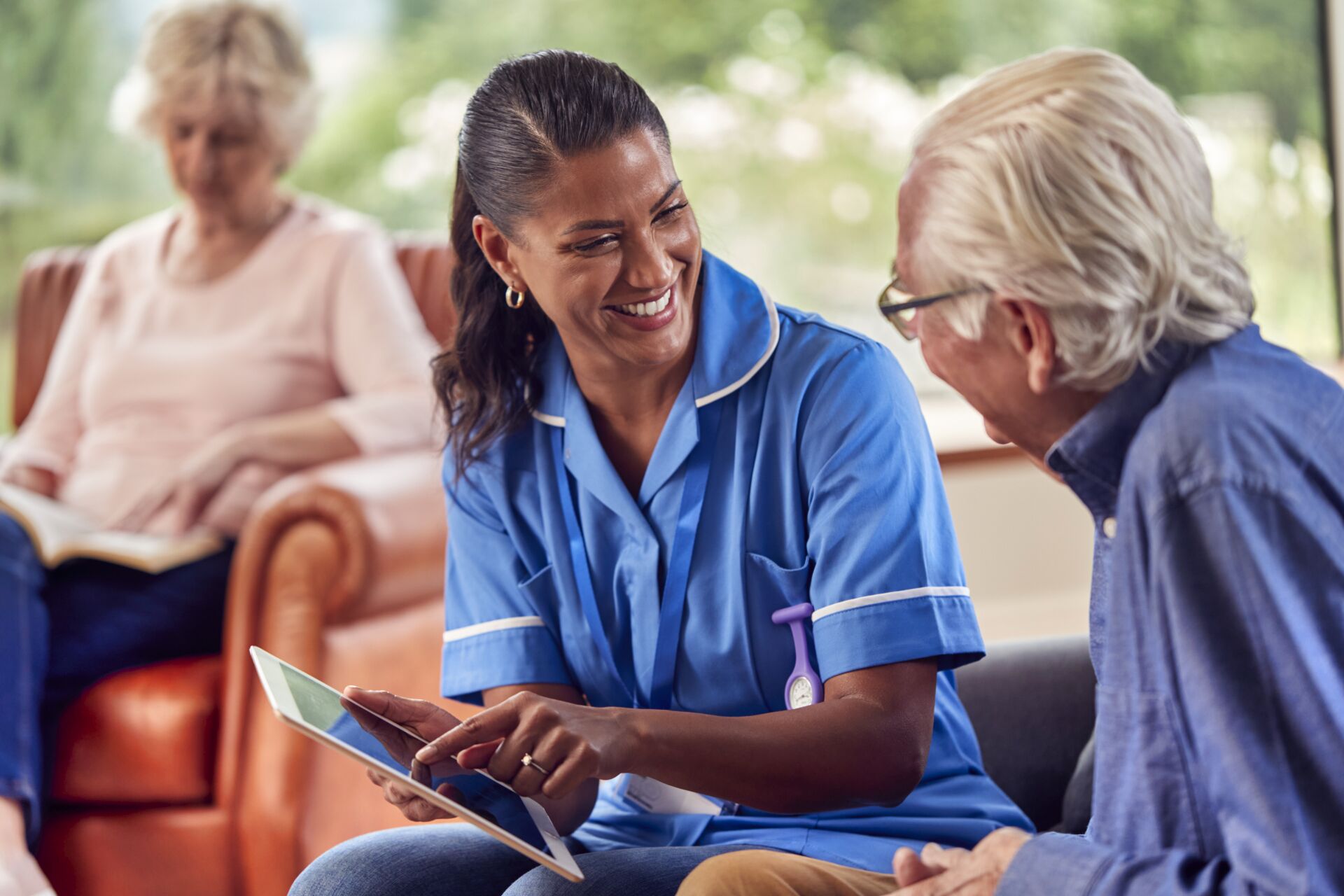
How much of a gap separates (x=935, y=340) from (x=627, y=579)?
0.45 m

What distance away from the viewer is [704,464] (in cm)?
128

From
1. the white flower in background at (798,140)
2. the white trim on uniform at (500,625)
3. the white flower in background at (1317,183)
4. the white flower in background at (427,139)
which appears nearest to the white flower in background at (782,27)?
the white flower in background at (798,140)

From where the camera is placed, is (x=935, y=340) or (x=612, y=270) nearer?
(x=935, y=340)

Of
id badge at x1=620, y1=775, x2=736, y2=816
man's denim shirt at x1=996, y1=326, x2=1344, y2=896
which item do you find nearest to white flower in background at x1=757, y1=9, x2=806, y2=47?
id badge at x1=620, y1=775, x2=736, y2=816

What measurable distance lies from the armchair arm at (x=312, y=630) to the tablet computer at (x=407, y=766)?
884mm

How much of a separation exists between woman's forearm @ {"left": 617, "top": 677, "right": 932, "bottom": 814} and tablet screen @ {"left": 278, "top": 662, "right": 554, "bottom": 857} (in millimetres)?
101

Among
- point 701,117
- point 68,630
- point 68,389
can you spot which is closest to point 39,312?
point 68,389

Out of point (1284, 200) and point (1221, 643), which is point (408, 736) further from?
point (1284, 200)

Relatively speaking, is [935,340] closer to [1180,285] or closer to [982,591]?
[1180,285]

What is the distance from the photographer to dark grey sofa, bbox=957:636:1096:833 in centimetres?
150

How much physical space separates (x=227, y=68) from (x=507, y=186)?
1.37 meters

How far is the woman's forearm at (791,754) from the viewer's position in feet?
3.52

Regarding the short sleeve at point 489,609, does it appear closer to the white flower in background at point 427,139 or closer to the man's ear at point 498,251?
the man's ear at point 498,251

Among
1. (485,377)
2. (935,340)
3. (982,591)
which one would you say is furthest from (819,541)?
(982,591)
